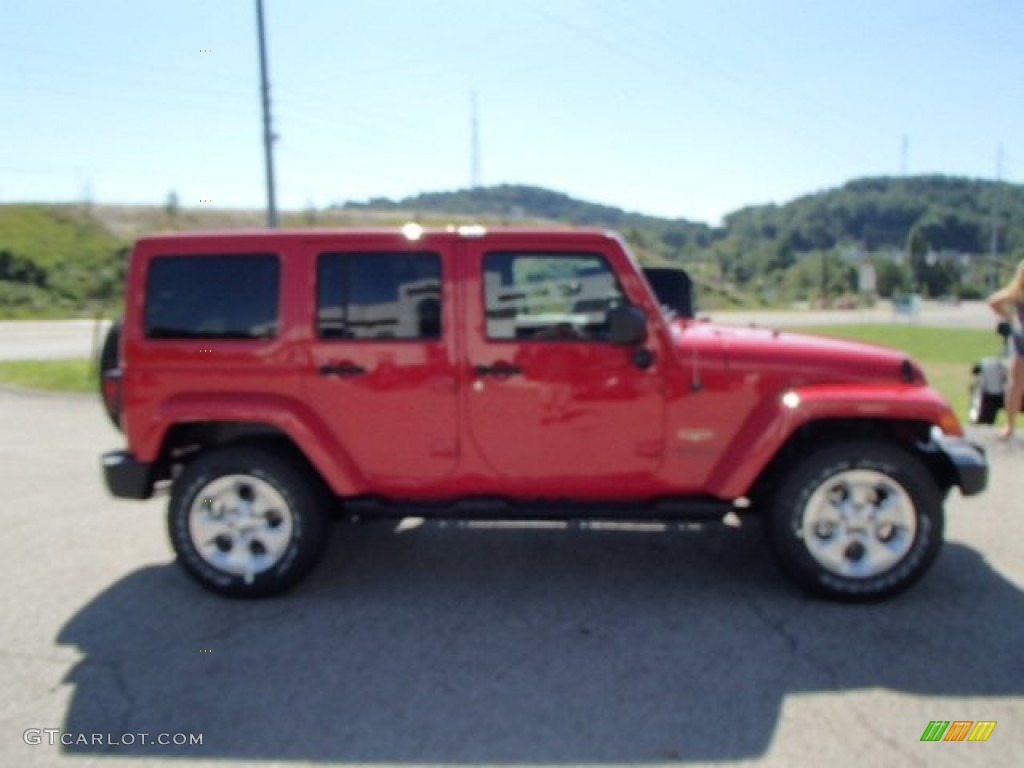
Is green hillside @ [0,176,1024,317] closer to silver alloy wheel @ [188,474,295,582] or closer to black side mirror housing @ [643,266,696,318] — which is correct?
black side mirror housing @ [643,266,696,318]

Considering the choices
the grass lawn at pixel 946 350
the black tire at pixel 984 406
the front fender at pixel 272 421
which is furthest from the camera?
the grass lawn at pixel 946 350

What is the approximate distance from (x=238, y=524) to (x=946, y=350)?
18.2m

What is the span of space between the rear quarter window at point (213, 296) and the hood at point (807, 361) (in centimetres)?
215

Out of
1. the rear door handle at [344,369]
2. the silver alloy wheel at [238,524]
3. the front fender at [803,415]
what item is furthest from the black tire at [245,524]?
the front fender at [803,415]

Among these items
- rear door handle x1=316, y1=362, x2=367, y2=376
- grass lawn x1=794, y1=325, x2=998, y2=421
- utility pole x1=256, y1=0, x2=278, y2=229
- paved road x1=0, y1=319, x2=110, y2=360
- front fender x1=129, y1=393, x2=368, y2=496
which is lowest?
grass lawn x1=794, y1=325, x2=998, y2=421

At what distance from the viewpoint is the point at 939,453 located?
3936 millimetres

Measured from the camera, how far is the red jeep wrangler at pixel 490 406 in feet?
12.4

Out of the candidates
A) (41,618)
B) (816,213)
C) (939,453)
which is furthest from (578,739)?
(816,213)

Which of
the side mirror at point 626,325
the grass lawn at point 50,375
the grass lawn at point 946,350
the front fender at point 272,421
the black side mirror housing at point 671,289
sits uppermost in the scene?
the black side mirror housing at point 671,289

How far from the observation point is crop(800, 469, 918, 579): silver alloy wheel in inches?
149

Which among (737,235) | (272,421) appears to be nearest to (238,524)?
(272,421)

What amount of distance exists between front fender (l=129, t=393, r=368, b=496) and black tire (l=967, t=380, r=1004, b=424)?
6764 mm

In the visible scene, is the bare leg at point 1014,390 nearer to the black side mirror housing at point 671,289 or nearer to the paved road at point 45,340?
the black side mirror housing at point 671,289

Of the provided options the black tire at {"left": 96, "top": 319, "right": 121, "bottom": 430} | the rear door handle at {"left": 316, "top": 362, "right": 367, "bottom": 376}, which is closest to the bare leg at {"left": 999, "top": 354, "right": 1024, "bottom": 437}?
the rear door handle at {"left": 316, "top": 362, "right": 367, "bottom": 376}
